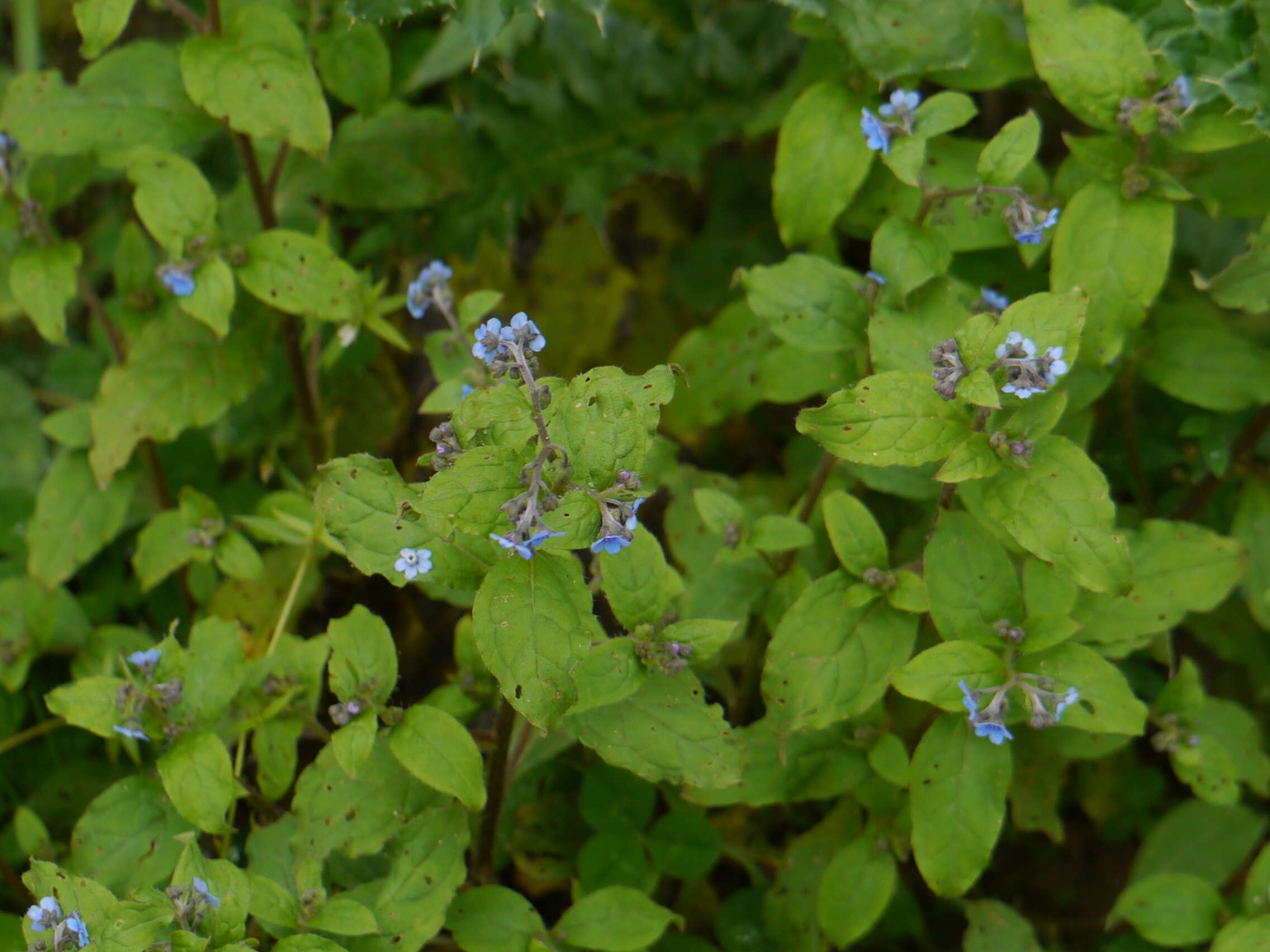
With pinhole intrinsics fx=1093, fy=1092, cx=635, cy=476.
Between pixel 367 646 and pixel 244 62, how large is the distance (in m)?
1.69

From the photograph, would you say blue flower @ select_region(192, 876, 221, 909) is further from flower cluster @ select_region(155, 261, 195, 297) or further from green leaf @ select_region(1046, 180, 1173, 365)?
green leaf @ select_region(1046, 180, 1173, 365)

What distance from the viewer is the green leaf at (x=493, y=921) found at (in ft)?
8.56

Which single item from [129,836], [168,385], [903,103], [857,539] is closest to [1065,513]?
[857,539]

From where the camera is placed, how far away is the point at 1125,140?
3.00 meters

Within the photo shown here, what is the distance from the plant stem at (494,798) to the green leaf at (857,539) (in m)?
0.91

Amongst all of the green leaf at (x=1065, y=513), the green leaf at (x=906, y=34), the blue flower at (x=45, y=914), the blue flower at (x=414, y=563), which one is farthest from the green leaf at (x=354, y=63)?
the blue flower at (x=45, y=914)

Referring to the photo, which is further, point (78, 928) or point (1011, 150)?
point (1011, 150)

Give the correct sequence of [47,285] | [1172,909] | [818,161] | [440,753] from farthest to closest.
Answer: [818,161], [47,285], [1172,909], [440,753]

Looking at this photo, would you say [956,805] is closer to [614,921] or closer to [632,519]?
[614,921]

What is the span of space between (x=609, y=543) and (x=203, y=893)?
1137 mm

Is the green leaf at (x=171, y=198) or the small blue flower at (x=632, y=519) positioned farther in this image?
the green leaf at (x=171, y=198)

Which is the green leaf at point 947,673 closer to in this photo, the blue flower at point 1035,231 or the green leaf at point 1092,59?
the blue flower at point 1035,231

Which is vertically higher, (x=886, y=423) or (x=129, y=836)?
(x=886, y=423)

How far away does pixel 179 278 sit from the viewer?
9.84 feet
